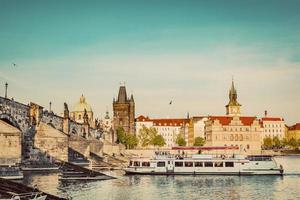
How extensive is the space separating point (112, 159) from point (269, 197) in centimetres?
5240

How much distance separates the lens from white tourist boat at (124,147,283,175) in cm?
6494

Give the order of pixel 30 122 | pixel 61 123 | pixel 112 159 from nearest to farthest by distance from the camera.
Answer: pixel 30 122, pixel 61 123, pixel 112 159

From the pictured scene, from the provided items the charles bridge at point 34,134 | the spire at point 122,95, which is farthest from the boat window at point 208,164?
the spire at point 122,95

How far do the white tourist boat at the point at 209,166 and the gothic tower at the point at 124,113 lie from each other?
347 feet

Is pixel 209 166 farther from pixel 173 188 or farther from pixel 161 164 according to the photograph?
pixel 173 188

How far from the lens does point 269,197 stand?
133 feet

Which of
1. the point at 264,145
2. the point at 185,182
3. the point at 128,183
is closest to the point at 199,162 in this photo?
the point at 185,182

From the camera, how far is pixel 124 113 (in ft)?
571

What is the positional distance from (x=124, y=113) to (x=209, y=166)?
10939 centimetres

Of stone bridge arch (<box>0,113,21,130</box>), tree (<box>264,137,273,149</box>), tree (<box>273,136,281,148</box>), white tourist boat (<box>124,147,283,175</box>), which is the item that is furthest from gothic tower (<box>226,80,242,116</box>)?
stone bridge arch (<box>0,113,21,130</box>)

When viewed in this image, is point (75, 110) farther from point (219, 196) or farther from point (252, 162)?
point (219, 196)

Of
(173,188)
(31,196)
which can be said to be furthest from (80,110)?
(31,196)

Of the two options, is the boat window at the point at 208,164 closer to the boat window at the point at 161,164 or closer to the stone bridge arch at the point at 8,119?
the boat window at the point at 161,164

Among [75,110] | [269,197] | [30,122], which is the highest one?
[75,110]
